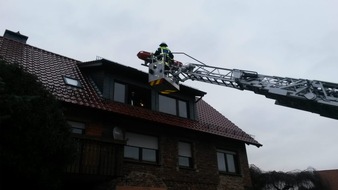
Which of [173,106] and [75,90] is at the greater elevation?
[173,106]

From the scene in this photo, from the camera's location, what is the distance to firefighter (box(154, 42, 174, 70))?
11.7 m

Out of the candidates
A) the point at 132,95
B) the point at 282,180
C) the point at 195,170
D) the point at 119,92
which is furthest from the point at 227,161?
the point at 282,180

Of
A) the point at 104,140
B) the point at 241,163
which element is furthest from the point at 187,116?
the point at 104,140

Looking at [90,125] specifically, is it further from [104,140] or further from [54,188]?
[54,188]

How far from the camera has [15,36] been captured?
1752 cm

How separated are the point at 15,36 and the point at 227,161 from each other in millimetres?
12700

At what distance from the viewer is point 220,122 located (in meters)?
18.6

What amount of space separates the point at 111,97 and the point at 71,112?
87.2 inches

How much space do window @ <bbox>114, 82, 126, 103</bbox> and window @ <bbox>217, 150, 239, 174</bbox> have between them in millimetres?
5720

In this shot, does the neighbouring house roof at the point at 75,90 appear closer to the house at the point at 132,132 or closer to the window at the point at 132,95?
the house at the point at 132,132

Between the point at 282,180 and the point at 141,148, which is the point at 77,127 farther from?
the point at 282,180

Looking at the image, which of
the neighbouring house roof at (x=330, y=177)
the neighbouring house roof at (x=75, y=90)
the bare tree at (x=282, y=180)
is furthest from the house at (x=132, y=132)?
Answer: the neighbouring house roof at (x=330, y=177)

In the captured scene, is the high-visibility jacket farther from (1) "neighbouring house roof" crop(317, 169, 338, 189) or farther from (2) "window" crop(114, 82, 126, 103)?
(1) "neighbouring house roof" crop(317, 169, 338, 189)

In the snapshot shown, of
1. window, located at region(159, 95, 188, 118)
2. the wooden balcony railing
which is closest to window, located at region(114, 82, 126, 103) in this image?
window, located at region(159, 95, 188, 118)
